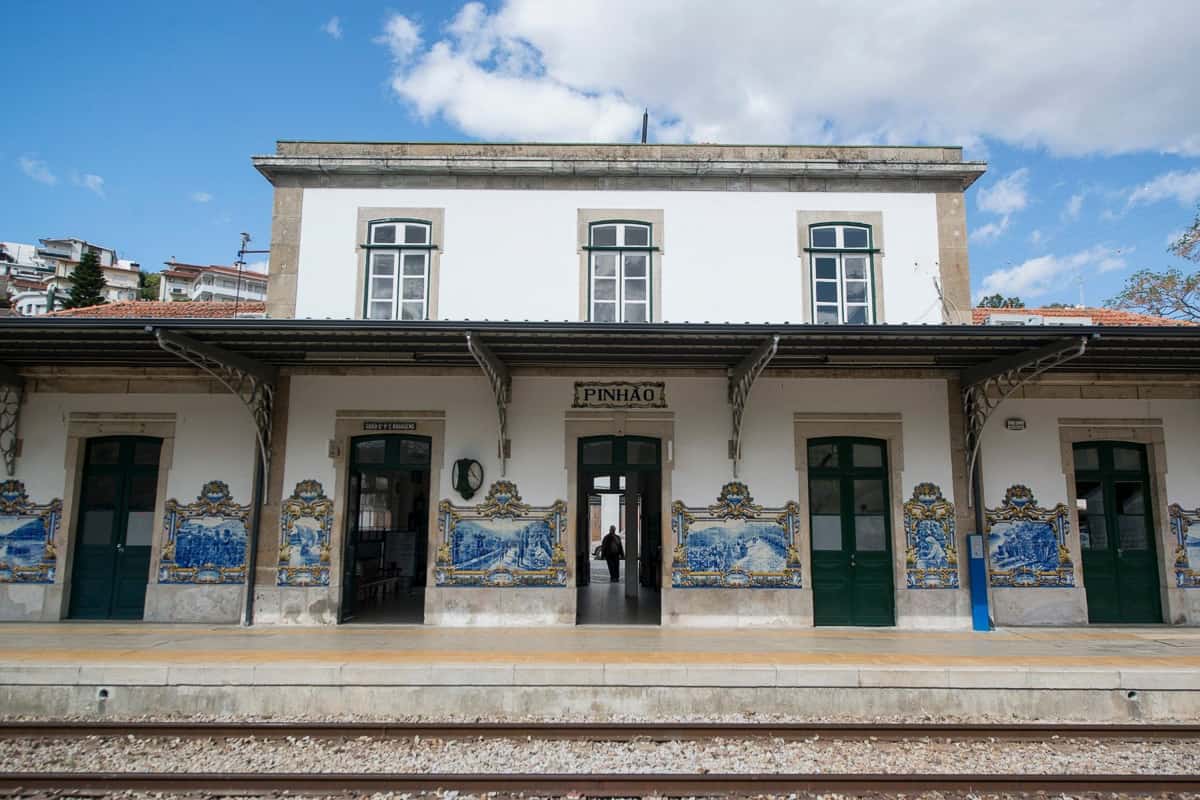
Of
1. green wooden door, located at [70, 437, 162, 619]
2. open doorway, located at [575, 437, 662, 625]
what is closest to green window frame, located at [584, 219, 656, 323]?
open doorway, located at [575, 437, 662, 625]

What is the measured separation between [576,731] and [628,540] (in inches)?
350

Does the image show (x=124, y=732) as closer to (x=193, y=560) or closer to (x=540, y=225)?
(x=193, y=560)

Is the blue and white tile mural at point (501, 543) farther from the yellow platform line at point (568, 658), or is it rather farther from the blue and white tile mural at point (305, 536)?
the yellow platform line at point (568, 658)

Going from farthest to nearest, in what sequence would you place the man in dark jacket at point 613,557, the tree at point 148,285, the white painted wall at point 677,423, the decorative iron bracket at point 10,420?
the tree at point 148,285, the man in dark jacket at point 613,557, the decorative iron bracket at point 10,420, the white painted wall at point 677,423

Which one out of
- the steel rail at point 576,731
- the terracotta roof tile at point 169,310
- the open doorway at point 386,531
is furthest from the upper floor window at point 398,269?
the steel rail at point 576,731

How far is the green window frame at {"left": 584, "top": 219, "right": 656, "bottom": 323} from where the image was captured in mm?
11469

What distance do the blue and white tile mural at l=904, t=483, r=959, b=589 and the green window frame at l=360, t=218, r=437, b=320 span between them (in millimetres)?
7532

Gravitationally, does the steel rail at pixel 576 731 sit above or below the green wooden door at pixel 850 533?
below

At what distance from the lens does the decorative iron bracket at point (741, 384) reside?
31.3ft

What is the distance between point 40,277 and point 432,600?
91808 mm

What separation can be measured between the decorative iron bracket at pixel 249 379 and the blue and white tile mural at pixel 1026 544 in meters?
10.1

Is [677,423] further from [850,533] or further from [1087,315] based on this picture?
[1087,315]

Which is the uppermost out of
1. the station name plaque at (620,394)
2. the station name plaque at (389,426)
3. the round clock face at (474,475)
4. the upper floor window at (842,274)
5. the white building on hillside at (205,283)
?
the white building on hillside at (205,283)

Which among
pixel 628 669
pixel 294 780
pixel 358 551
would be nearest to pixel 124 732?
pixel 294 780
